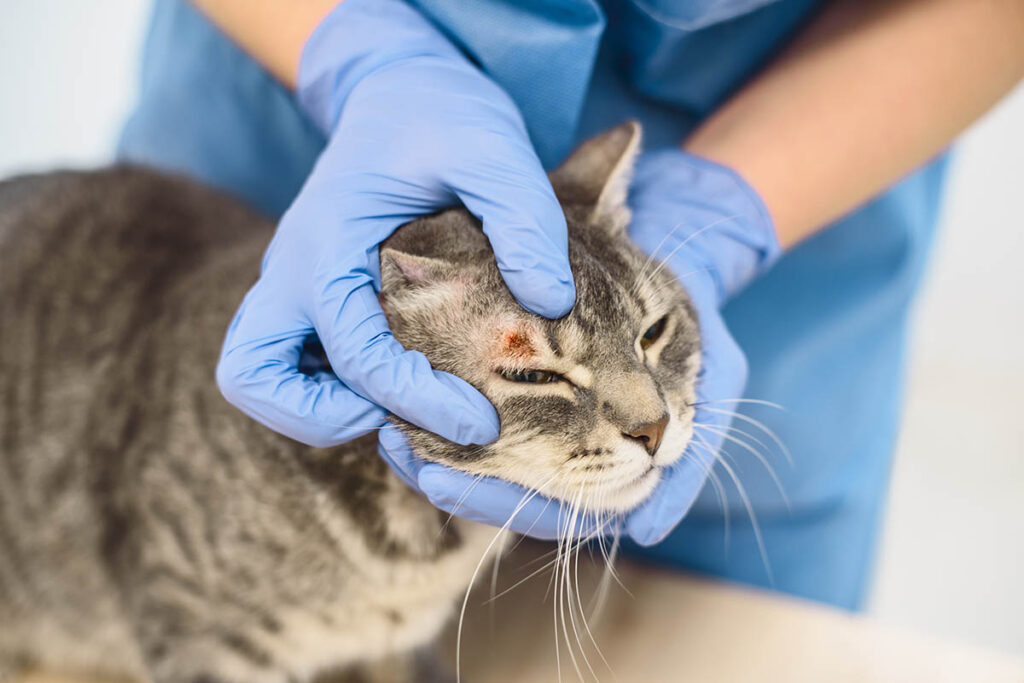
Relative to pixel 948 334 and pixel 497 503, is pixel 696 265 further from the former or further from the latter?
pixel 948 334

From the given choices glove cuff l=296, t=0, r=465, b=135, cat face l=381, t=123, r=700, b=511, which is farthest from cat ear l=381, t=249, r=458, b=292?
glove cuff l=296, t=0, r=465, b=135

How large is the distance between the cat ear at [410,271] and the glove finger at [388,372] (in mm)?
31

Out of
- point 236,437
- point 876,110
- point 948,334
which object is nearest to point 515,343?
point 236,437

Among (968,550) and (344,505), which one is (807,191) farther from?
(968,550)

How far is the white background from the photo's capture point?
118 inches

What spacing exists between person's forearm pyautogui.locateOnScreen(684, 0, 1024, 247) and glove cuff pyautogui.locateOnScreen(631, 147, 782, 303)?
0.03 meters

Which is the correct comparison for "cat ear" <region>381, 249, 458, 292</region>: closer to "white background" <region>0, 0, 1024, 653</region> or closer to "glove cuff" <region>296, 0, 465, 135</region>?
"glove cuff" <region>296, 0, 465, 135</region>

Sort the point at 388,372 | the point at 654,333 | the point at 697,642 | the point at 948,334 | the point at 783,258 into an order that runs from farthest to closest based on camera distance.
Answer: the point at 948,334
the point at 783,258
the point at 697,642
the point at 654,333
the point at 388,372

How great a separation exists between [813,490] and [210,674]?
1.17 metres

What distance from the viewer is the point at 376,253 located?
1160 mm

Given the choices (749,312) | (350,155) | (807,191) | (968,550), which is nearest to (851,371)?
(749,312)

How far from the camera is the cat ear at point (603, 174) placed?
4.29ft

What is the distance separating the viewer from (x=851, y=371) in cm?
175

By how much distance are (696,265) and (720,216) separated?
0.29ft
